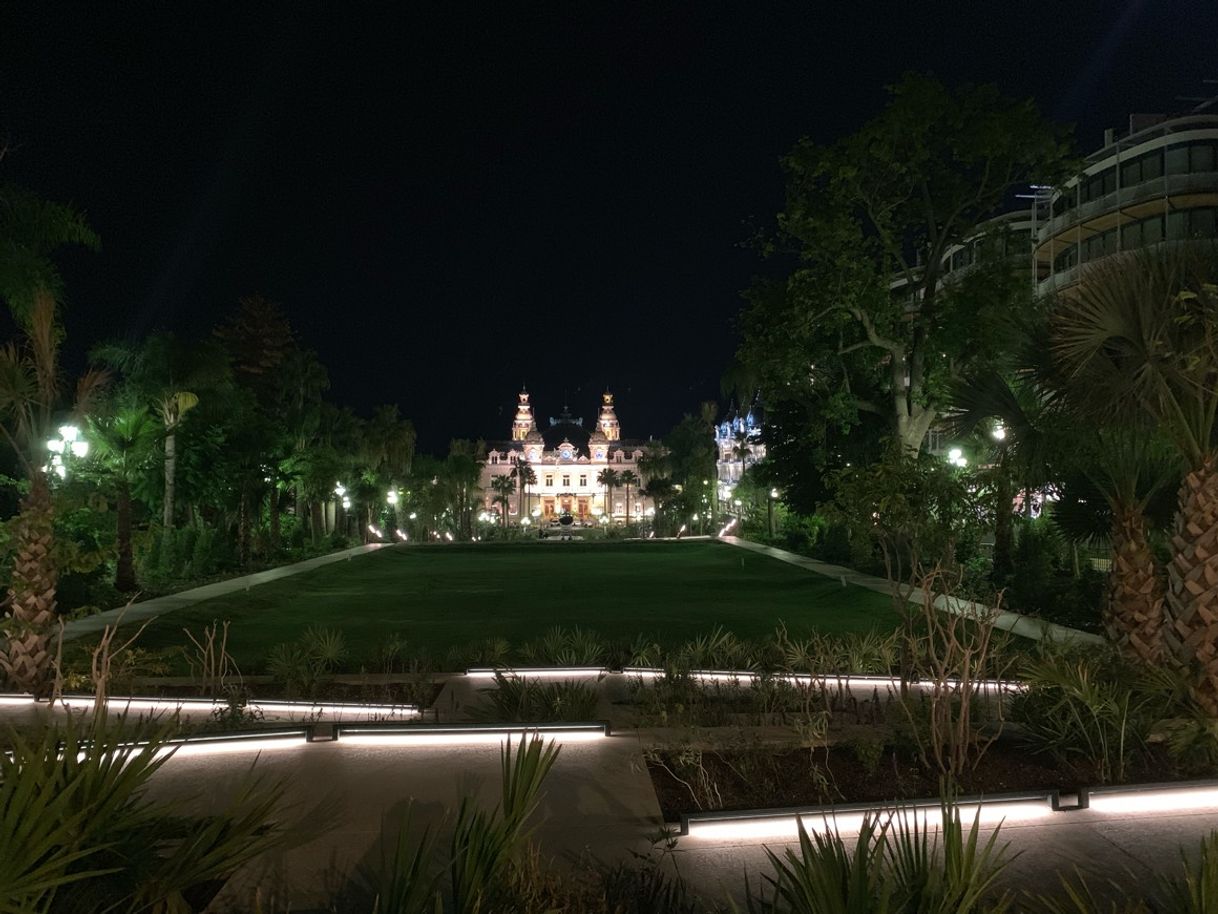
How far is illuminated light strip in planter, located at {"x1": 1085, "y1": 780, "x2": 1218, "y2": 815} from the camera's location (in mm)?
5586

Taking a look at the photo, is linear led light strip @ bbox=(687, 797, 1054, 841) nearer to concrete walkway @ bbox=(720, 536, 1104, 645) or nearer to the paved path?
the paved path

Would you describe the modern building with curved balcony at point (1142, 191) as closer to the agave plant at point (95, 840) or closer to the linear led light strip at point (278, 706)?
the linear led light strip at point (278, 706)

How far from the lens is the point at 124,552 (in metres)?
20.7

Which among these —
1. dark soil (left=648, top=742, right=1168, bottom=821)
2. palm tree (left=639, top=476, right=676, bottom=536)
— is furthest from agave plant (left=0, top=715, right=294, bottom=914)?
palm tree (left=639, top=476, right=676, bottom=536)

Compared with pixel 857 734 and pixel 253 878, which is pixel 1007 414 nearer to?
pixel 857 734

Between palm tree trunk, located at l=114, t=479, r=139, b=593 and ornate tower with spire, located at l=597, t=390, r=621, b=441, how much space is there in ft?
462

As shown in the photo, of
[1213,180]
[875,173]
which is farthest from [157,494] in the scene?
[1213,180]

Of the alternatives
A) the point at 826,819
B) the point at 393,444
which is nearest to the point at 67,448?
the point at 826,819

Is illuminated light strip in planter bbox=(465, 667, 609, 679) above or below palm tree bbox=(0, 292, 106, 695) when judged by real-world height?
below

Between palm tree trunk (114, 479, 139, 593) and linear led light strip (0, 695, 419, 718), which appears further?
palm tree trunk (114, 479, 139, 593)

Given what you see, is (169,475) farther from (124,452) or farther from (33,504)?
(33,504)

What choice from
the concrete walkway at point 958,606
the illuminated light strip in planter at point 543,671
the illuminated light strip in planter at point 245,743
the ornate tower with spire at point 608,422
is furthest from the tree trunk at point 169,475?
the ornate tower with spire at point 608,422

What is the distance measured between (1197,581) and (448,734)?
250 inches

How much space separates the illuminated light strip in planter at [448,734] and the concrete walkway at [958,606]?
306 centimetres
